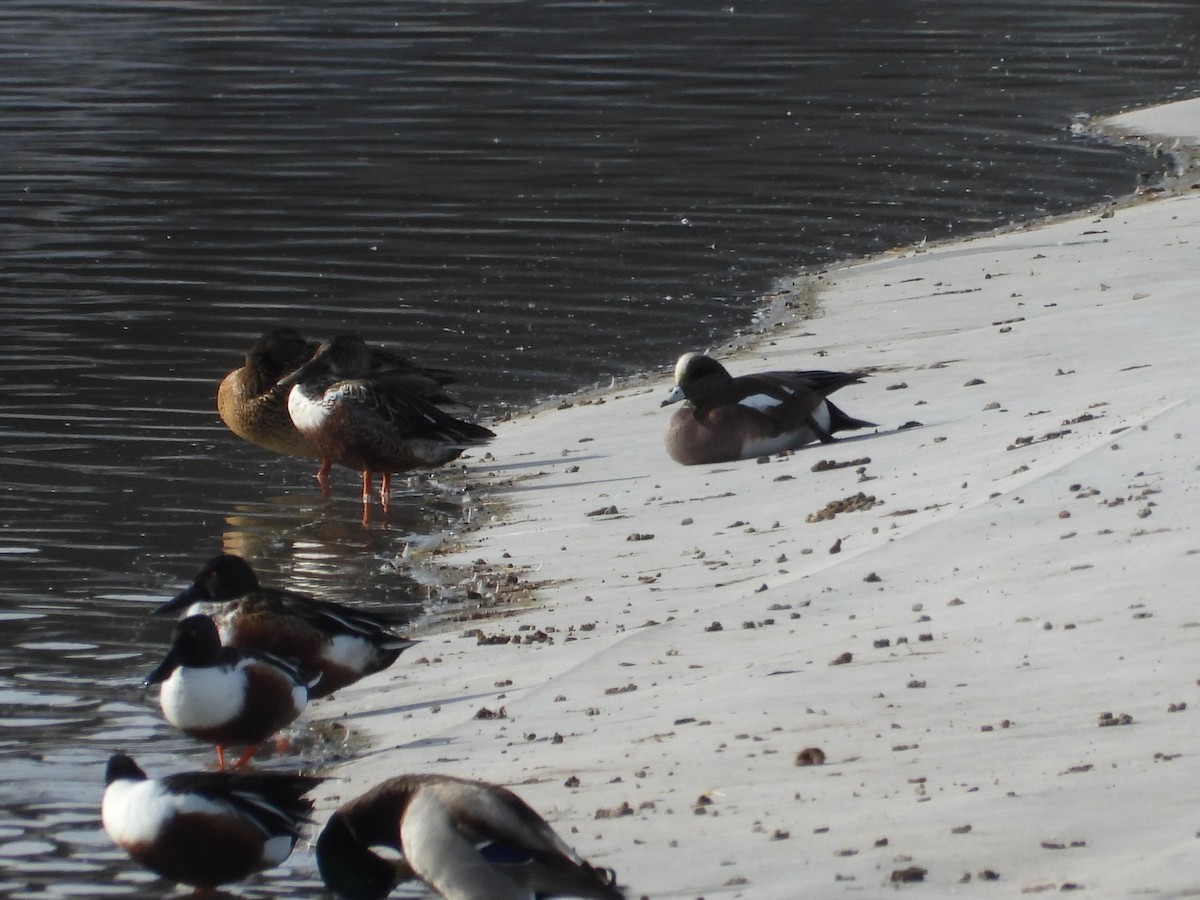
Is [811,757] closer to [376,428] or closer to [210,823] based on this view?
[210,823]

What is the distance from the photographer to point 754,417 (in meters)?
10.5

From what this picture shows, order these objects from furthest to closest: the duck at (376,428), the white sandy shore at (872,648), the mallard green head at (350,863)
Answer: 1. the duck at (376,428)
2. the mallard green head at (350,863)
3. the white sandy shore at (872,648)

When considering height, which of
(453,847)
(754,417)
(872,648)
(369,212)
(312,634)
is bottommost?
(453,847)

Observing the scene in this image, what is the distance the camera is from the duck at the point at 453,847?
464 cm

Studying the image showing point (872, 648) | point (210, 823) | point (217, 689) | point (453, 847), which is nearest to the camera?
point (453, 847)

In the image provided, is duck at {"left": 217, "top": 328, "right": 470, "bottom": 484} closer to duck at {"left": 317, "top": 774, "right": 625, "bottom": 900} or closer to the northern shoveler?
the northern shoveler

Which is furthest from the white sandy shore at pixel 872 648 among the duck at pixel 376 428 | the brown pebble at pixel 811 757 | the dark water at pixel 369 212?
the dark water at pixel 369 212

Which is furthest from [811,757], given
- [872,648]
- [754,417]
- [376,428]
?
[376,428]

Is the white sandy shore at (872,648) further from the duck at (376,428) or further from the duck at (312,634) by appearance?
the duck at (376,428)

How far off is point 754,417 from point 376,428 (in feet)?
7.12

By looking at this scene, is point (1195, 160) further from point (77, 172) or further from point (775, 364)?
point (77, 172)

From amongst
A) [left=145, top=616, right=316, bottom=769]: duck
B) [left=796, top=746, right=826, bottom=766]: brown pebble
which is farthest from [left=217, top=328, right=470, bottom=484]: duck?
[left=796, top=746, right=826, bottom=766]: brown pebble

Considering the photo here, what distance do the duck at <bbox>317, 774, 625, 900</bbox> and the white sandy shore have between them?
1.30 feet

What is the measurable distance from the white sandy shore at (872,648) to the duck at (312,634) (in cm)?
16
